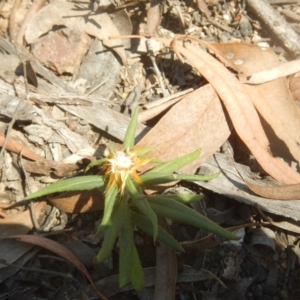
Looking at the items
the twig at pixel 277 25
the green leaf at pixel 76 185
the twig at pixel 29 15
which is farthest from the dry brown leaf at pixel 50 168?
the twig at pixel 277 25

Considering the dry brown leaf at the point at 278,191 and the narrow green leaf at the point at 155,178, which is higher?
the narrow green leaf at the point at 155,178

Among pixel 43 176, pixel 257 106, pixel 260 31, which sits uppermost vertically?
pixel 260 31

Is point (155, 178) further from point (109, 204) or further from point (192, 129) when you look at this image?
point (192, 129)

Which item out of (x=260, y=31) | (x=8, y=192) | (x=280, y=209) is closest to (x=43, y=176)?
(x=8, y=192)

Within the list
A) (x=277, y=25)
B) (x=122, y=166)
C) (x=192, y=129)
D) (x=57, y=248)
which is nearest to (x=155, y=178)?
(x=122, y=166)

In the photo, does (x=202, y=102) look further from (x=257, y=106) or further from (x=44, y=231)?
(x=44, y=231)

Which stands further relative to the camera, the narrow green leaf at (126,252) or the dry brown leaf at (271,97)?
the dry brown leaf at (271,97)

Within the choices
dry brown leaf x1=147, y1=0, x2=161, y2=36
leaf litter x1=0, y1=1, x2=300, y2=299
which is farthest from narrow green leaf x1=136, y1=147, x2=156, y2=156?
dry brown leaf x1=147, y1=0, x2=161, y2=36

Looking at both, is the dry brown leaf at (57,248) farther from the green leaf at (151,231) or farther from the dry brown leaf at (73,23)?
the dry brown leaf at (73,23)
